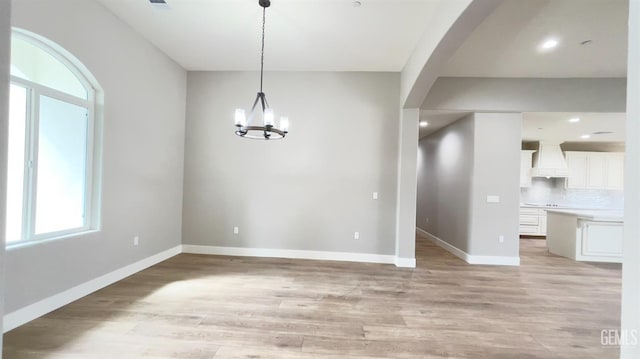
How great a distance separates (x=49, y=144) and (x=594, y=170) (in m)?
11.6

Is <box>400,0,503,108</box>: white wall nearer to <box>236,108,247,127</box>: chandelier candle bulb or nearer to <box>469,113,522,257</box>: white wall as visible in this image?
<box>469,113,522,257</box>: white wall

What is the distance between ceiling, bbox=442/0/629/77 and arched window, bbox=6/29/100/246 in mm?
4507

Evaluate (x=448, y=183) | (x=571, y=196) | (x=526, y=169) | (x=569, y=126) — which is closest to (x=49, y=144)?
(x=448, y=183)

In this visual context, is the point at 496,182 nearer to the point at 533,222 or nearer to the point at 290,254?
the point at 290,254

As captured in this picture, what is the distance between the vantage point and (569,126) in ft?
18.8

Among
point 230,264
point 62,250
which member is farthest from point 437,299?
point 62,250

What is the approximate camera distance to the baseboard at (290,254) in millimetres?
4534

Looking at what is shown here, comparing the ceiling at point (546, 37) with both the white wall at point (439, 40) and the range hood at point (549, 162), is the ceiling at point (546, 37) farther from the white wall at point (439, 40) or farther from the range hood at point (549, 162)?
the range hood at point (549, 162)

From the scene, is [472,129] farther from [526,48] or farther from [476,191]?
[526,48]

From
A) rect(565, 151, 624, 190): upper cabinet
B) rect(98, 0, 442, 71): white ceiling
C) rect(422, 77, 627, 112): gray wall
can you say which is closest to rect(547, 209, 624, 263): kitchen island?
rect(422, 77, 627, 112): gray wall

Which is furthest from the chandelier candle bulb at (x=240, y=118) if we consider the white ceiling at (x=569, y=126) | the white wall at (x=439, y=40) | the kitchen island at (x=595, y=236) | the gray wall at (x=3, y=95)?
the kitchen island at (x=595, y=236)

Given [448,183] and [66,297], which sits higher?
[448,183]

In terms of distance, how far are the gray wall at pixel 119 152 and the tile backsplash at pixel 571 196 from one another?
9540mm

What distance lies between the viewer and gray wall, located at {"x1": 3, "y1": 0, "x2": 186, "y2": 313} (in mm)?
2439
